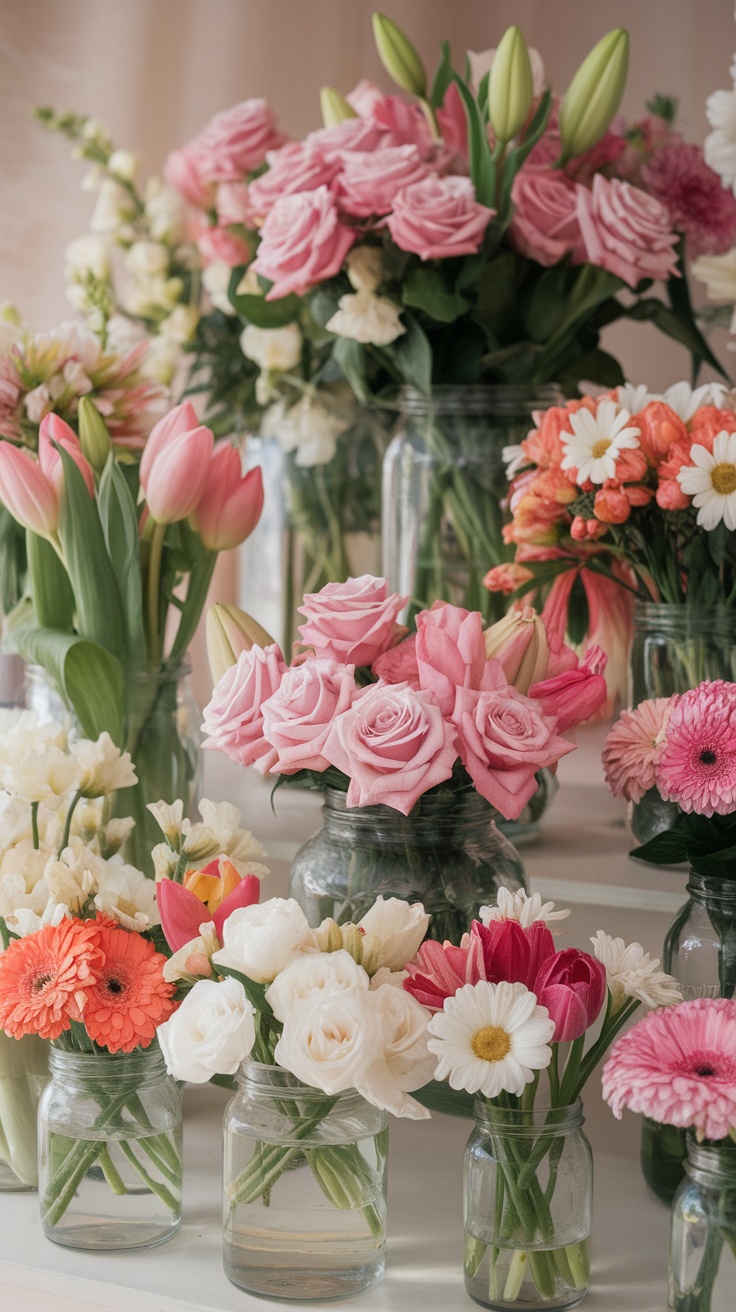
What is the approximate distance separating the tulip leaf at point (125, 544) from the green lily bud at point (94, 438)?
22 mm

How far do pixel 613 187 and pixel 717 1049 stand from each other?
55cm

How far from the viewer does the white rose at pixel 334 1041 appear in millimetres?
543

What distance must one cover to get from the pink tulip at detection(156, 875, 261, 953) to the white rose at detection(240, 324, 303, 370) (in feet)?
1.84

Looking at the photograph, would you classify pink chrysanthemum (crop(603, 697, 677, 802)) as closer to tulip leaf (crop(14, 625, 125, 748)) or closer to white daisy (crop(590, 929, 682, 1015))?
white daisy (crop(590, 929, 682, 1015))

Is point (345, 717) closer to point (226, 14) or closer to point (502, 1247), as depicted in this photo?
point (502, 1247)

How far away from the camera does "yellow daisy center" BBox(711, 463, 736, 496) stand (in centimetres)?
71

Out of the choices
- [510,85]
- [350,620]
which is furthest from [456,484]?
[350,620]

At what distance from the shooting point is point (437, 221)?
86 centimetres

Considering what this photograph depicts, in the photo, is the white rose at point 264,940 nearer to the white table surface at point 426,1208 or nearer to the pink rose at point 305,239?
the white table surface at point 426,1208

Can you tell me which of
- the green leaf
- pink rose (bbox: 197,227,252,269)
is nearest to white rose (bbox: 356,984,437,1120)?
the green leaf

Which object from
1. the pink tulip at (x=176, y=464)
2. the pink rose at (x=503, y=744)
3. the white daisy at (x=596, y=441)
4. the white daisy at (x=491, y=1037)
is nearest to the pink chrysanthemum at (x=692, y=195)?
the white daisy at (x=596, y=441)

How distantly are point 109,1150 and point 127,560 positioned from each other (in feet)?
0.98

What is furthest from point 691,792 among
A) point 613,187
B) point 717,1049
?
point 613,187

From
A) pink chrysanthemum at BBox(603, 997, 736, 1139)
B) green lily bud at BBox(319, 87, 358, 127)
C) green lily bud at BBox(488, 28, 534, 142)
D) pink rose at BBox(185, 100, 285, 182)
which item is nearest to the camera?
pink chrysanthemum at BBox(603, 997, 736, 1139)
